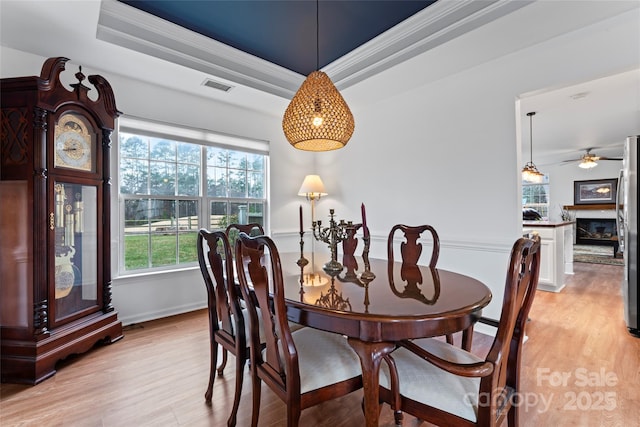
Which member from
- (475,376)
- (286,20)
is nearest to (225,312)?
(475,376)

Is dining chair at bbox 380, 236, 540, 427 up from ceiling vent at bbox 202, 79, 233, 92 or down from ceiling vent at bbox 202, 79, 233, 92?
down

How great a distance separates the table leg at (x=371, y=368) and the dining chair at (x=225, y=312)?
2.31 ft

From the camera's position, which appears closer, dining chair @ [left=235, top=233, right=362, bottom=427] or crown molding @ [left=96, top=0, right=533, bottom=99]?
dining chair @ [left=235, top=233, right=362, bottom=427]

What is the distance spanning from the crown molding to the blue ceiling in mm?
75

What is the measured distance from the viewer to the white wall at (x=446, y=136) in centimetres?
240

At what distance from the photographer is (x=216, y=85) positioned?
10.6 ft

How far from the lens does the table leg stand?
114 centimetres

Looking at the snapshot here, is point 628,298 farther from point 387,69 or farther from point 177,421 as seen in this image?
point 177,421

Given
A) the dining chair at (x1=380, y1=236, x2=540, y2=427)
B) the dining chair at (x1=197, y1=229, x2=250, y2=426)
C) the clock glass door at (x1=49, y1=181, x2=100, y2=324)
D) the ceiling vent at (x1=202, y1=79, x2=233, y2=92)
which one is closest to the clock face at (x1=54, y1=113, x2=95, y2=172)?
the clock glass door at (x1=49, y1=181, x2=100, y2=324)

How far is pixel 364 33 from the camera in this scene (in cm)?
273

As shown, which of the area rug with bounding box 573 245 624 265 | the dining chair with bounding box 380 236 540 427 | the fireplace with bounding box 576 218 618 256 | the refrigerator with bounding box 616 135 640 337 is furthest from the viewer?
the fireplace with bounding box 576 218 618 256

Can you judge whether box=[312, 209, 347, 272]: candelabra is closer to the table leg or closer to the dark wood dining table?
the dark wood dining table

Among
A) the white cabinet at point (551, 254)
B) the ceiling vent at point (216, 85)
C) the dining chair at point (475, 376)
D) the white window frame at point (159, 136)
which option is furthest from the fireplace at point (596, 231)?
the ceiling vent at point (216, 85)

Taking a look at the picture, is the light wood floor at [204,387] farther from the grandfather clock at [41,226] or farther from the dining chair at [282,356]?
the dining chair at [282,356]
